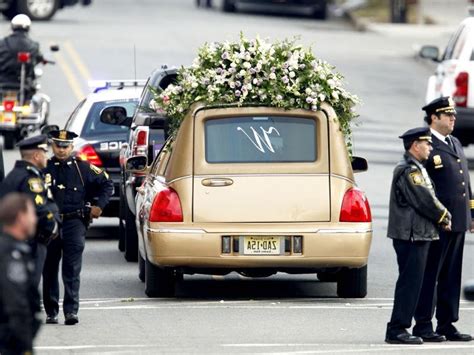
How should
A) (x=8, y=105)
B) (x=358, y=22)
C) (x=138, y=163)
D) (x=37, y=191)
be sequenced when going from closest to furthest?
1. (x=37, y=191)
2. (x=138, y=163)
3. (x=8, y=105)
4. (x=358, y=22)

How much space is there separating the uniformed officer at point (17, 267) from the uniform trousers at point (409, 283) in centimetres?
419

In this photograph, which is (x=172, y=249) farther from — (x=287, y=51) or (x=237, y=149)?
(x=287, y=51)

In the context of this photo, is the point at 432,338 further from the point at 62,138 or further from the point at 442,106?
the point at 62,138

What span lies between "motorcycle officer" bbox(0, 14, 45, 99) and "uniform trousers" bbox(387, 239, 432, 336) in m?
15.9

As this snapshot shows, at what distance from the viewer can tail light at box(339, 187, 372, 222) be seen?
14.2 m

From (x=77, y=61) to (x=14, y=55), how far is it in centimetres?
1059

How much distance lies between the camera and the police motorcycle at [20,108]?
2700cm

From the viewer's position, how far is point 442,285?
12875mm

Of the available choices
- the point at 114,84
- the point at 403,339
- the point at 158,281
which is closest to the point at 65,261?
the point at 158,281

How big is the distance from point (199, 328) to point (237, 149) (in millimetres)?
1987

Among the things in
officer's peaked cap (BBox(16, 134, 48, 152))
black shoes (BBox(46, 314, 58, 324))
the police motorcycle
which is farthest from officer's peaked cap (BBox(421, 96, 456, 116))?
the police motorcycle

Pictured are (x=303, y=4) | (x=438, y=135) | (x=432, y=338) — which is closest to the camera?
(x=432, y=338)

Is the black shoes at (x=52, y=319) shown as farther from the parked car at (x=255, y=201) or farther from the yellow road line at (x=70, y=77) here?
the yellow road line at (x=70, y=77)

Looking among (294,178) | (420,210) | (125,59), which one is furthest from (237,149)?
(125,59)
